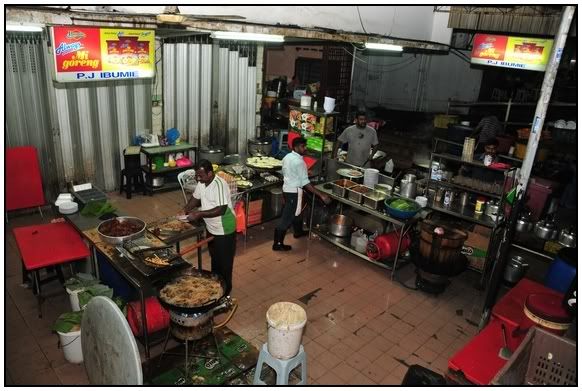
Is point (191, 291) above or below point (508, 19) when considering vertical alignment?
below

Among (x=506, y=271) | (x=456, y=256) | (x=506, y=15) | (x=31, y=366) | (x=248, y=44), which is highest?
(x=506, y=15)

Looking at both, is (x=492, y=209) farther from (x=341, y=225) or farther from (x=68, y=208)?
(x=68, y=208)

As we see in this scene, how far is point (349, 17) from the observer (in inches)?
396

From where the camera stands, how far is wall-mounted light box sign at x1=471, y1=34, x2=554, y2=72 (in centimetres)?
978

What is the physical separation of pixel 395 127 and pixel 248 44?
23.1 ft

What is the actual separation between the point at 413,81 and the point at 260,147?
7670 mm

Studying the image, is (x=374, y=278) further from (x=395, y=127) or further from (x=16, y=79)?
(x=395, y=127)

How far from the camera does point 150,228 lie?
6051mm

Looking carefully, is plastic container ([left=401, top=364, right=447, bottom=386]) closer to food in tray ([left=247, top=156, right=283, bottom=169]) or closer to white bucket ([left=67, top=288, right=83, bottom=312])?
white bucket ([left=67, top=288, right=83, bottom=312])

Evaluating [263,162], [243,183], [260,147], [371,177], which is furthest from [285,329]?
[260,147]

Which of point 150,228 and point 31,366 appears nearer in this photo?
point 31,366

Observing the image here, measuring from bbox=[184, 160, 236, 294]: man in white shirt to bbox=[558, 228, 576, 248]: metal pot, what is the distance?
19.9ft

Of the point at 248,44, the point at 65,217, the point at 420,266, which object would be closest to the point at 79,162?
Answer: the point at 65,217

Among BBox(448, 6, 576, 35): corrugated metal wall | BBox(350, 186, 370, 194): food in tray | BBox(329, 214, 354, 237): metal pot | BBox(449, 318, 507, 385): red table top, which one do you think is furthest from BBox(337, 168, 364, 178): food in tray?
BBox(448, 6, 576, 35): corrugated metal wall
